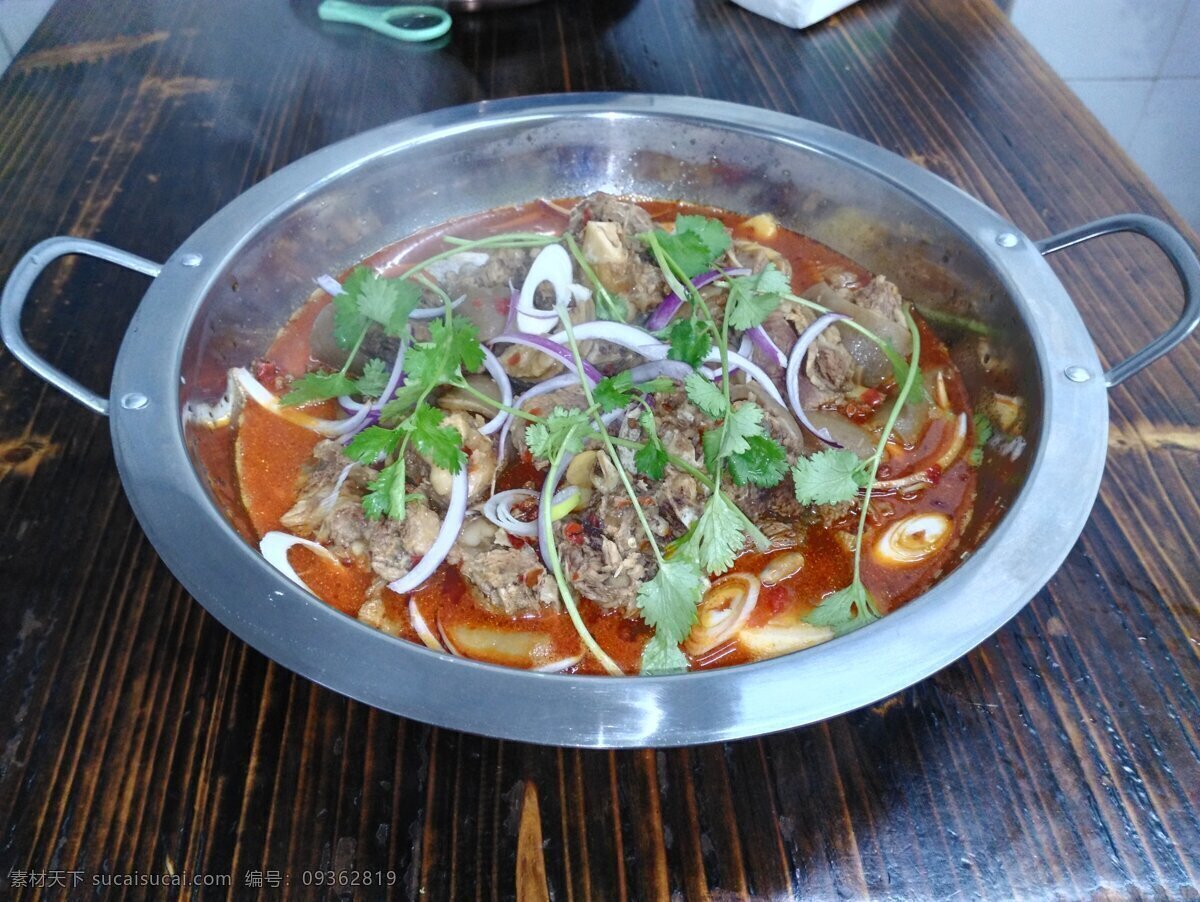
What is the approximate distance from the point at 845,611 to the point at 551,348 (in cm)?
94

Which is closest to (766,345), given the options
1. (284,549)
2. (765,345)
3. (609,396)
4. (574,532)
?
(765,345)

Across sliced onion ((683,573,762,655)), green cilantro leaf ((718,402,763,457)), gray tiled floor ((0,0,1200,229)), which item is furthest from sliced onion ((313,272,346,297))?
gray tiled floor ((0,0,1200,229))

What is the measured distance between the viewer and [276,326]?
2.38m

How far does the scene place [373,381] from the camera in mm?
2092

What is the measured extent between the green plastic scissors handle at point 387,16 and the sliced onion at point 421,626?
8.43ft

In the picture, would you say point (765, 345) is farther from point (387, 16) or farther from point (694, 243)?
point (387, 16)

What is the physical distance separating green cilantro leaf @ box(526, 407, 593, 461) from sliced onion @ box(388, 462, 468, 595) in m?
0.18

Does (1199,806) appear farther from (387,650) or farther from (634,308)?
(634,308)

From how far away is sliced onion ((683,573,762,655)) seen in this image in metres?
1.72

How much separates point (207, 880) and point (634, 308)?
160 centimetres

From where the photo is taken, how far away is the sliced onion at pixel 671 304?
86.6 inches

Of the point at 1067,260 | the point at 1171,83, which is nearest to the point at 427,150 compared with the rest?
the point at 1067,260

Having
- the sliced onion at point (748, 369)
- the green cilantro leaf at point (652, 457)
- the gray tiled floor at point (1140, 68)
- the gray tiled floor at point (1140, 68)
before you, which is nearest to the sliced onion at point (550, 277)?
the sliced onion at point (748, 369)

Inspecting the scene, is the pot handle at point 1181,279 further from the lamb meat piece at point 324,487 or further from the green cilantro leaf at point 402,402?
the lamb meat piece at point 324,487
